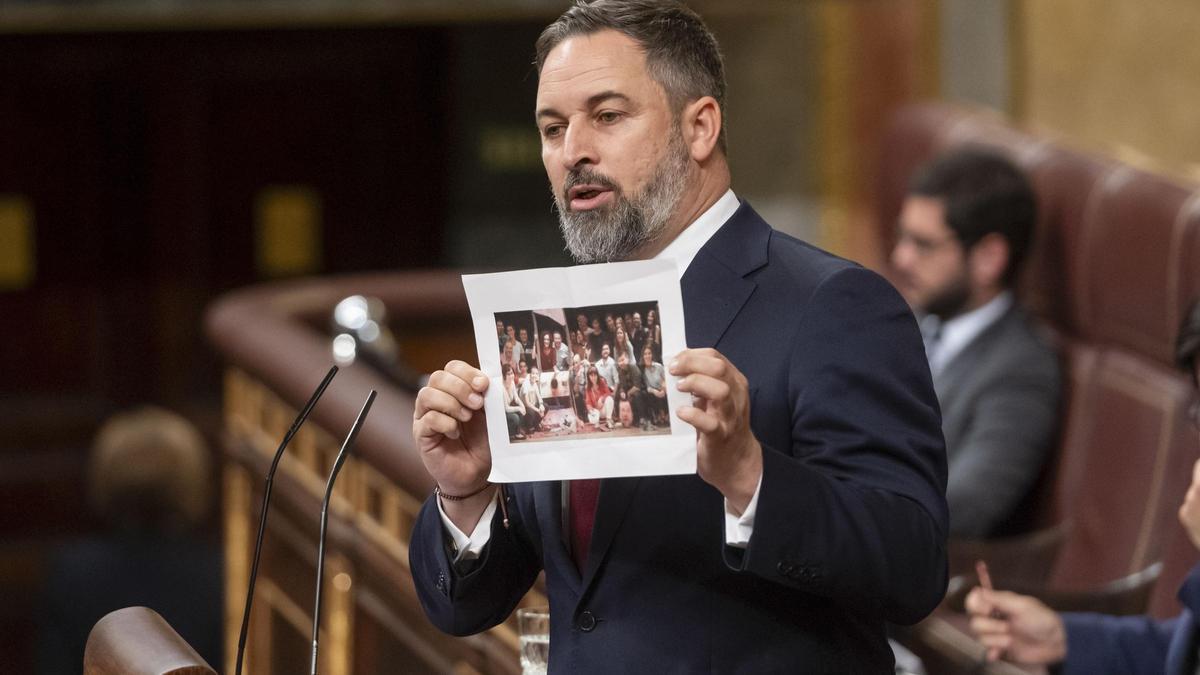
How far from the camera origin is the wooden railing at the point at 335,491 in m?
3.13

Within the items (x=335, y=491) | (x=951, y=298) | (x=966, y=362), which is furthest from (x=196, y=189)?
(x=966, y=362)

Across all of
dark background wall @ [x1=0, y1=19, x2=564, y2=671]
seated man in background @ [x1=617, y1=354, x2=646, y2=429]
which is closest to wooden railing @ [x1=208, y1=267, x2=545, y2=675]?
seated man in background @ [x1=617, y1=354, x2=646, y2=429]

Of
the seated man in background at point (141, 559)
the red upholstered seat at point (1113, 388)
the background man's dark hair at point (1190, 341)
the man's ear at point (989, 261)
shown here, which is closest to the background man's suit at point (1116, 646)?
the background man's dark hair at point (1190, 341)

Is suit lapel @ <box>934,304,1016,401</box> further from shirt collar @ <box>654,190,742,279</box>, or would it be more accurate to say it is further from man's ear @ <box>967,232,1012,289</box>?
shirt collar @ <box>654,190,742,279</box>

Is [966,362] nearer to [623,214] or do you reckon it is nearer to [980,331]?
[980,331]

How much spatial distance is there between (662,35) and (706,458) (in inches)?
20.7

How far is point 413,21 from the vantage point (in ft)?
23.2

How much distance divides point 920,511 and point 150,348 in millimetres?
6343

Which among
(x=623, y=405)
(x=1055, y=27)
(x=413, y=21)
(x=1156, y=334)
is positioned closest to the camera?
(x=623, y=405)

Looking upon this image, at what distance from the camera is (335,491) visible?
12.3ft

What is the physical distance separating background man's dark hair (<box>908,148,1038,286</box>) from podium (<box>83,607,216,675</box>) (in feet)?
8.40

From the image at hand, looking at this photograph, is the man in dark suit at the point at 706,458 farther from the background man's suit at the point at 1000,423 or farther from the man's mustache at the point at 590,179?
the background man's suit at the point at 1000,423

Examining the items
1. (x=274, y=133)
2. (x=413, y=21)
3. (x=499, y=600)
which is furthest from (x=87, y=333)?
(x=499, y=600)

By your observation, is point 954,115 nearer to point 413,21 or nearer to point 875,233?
point 875,233
